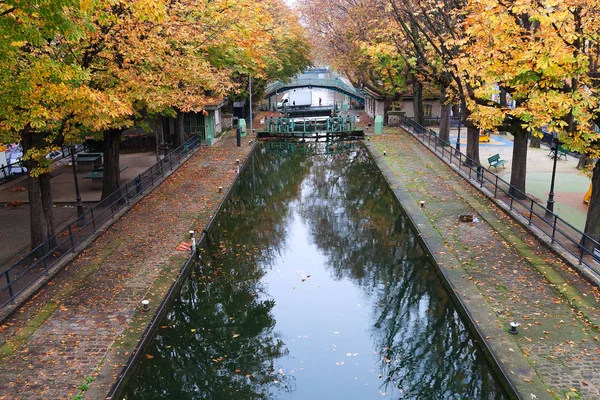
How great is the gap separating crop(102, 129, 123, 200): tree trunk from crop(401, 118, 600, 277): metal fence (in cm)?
1727

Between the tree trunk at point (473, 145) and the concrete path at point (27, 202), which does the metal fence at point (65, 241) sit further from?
the tree trunk at point (473, 145)

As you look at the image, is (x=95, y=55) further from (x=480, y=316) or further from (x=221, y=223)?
(x=480, y=316)

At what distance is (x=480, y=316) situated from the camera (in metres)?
13.2

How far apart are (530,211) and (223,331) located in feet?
40.2

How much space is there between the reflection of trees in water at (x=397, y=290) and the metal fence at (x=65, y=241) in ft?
27.1

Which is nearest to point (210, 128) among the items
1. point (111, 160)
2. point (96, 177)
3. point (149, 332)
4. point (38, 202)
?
point (96, 177)

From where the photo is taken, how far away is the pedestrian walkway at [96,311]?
10805 millimetres

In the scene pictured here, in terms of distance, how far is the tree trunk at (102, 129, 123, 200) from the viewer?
2295 centimetres

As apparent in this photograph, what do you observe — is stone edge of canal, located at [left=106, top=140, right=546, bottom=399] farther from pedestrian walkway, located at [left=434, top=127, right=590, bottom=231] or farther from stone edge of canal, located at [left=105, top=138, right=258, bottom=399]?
pedestrian walkway, located at [left=434, top=127, right=590, bottom=231]

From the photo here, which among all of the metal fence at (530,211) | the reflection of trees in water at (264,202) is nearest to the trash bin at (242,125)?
the reflection of trees in water at (264,202)

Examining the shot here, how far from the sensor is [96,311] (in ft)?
44.8

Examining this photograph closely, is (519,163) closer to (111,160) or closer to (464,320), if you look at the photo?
(464,320)

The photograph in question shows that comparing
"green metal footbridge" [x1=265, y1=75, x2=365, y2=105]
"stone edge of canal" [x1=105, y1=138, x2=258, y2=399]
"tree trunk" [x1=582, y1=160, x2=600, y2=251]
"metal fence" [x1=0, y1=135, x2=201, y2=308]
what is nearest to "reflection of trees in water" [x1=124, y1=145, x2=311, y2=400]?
"stone edge of canal" [x1=105, y1=138, x2=258, y2=399]

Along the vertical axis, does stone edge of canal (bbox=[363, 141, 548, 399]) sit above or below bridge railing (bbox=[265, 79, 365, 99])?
below
